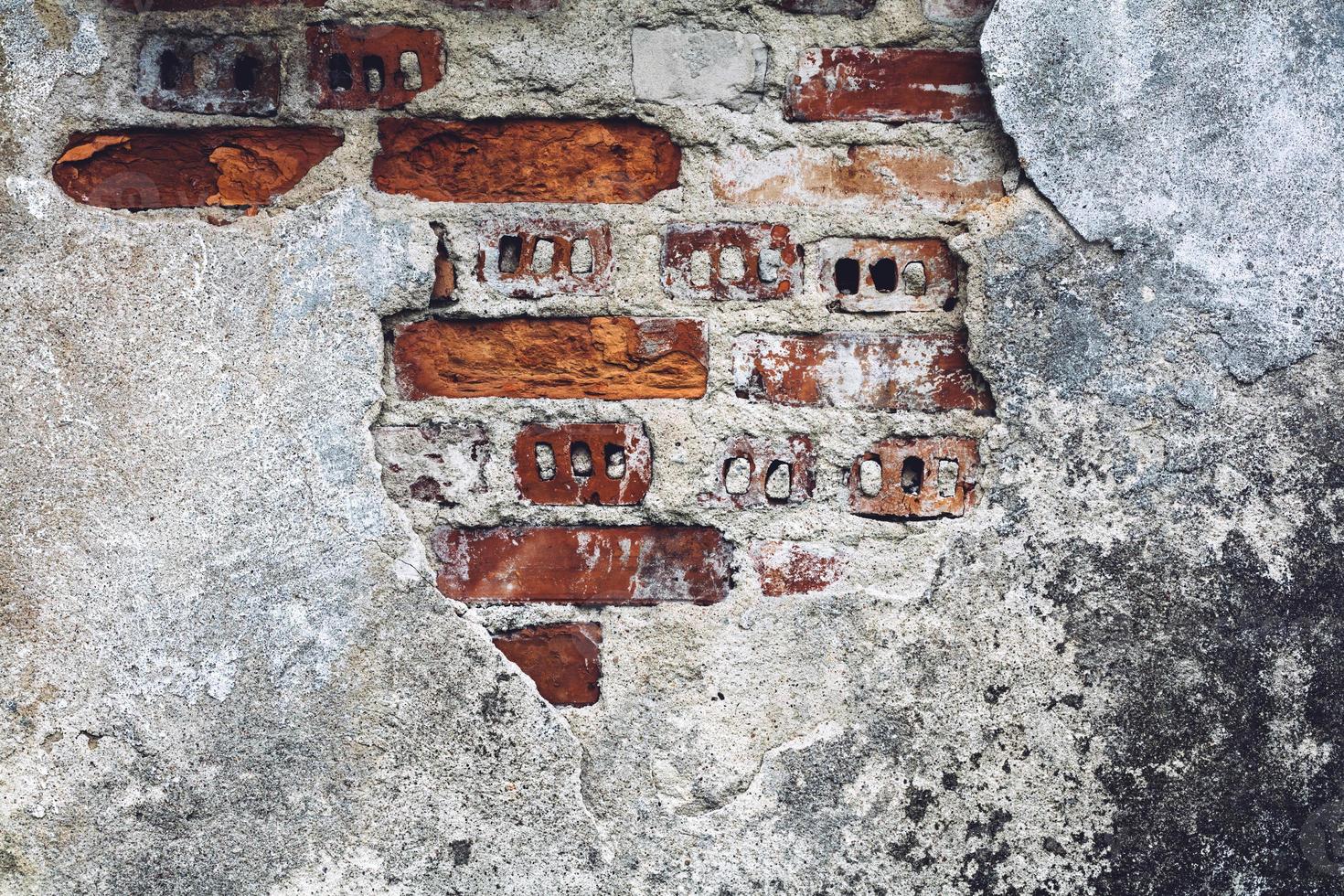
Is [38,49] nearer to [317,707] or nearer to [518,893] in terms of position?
[317,707]

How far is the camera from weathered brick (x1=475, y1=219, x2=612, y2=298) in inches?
32.2

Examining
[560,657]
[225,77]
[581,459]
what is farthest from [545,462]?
[225,77]

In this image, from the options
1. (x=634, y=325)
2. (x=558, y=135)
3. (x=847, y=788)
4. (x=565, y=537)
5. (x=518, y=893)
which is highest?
(x=558, y=135)

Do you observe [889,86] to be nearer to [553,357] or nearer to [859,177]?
[859,177]

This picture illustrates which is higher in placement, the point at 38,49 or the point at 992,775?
the point at 38,49

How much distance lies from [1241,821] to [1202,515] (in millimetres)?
256

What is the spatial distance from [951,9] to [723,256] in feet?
0.92

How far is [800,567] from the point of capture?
2.69 feet

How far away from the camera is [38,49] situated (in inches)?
31.5

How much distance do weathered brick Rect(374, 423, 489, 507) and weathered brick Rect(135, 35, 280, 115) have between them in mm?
299

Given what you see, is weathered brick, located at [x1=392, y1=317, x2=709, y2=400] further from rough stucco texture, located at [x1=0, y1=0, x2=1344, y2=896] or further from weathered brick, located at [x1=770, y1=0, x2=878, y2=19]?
weathered brick, located at [x1=770, y1=0, x2=878, y2=19]

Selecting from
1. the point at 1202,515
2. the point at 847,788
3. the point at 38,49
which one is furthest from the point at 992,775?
the point at 38,49

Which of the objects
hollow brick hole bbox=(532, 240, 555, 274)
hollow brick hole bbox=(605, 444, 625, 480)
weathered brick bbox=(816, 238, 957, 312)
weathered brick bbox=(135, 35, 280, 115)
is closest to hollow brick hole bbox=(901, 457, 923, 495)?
weathered brick bbox=(816, 238, 957, 312)

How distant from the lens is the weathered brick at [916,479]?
81 centimetres
